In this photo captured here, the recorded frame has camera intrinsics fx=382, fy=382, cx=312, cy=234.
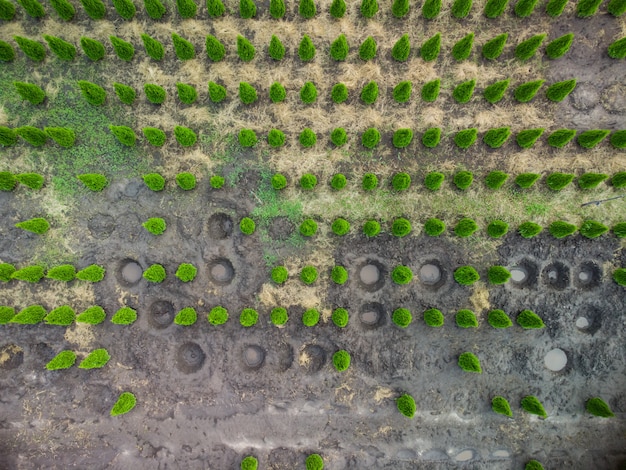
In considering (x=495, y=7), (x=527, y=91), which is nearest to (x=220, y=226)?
(x=527, y=91)

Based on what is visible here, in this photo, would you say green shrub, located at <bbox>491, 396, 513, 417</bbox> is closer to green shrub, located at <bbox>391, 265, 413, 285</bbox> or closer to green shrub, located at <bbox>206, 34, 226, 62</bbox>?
green shrub, located at <bbox>391, 265, 413, 285</bbox>

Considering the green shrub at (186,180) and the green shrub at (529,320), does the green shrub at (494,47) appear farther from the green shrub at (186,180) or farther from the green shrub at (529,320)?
the green shrub at (186,180)

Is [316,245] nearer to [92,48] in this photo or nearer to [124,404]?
[124,404]

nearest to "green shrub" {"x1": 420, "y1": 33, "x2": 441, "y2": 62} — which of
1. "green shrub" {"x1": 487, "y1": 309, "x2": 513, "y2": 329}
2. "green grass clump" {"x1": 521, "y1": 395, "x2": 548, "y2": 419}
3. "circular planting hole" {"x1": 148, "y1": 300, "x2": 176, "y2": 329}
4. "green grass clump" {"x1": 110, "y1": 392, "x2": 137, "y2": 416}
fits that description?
"green shrub" {"x1": 487, "y1": 309, "x2": 513, "y2": 329}

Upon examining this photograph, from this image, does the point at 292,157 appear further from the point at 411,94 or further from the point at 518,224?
the point at 518,224

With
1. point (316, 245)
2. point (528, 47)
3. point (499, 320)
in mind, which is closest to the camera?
point (499, 320)

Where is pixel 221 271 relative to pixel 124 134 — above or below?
below

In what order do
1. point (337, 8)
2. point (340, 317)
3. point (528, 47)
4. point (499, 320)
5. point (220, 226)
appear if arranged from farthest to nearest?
point (220, 226) → point (337, 8) → point (528, 47) → point (340, 317) → point (499, 320)
